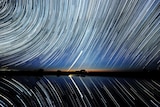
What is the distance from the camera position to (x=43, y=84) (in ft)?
3.79

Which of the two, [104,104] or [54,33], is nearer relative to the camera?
[104,104]

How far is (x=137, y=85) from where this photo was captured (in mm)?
1159

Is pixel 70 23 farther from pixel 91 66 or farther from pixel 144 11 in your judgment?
pixel 144 11

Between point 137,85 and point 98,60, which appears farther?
point 98,60

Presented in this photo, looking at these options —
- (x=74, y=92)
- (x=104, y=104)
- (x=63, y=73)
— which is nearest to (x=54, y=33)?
(x=63, y=73)

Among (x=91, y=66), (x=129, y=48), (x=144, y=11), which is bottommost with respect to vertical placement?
(x=91, y=66)

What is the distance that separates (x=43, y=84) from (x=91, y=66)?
0.25 meters

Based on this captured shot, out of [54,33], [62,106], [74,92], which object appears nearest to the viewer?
[62,106]

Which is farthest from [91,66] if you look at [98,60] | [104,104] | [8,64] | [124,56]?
[8,64]

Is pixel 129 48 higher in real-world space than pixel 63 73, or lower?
higher

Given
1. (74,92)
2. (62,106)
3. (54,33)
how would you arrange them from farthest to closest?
(54,33) → (74,92) → (62,106)

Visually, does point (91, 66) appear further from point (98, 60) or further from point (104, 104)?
point (104, 104)

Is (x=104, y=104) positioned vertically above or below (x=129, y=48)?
below

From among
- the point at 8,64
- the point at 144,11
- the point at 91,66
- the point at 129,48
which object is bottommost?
the point at 8,64
